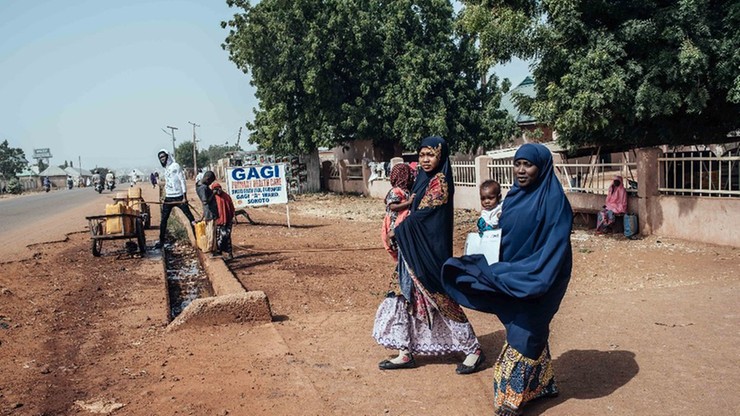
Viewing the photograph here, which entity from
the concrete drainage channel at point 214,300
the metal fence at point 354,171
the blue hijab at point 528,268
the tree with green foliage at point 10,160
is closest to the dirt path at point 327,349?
the concrete drainage channel at point 214,300

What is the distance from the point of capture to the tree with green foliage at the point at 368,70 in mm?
24547

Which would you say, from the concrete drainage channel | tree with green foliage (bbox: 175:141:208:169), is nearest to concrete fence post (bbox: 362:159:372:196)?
the concrete drainage channel

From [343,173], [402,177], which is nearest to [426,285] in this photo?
[402,177]

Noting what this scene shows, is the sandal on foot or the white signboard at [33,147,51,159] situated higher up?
the white signboard at [33,147,51,159]

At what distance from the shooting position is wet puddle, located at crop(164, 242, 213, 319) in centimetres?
832

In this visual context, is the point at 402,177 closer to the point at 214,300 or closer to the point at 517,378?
the point at 517,378

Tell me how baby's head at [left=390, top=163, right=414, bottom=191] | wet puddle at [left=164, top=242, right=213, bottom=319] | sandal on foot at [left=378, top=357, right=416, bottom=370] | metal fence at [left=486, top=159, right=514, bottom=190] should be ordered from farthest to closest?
metal fence at [left=486, top=159, right=514, bottom=190] → wet puddle at [left=164, top=242, right=213, bottom=319] → baby's head at [left=390, top=163, right=414, bottom=191] → sandal on foot at [left=378, top=357, right=416, bottom=370]

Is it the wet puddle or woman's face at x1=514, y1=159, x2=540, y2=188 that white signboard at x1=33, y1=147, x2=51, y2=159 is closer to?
the wet puddle

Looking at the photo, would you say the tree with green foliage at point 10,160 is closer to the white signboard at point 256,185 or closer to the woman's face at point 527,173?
the white signboard at point 256,185

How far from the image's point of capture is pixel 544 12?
1145cm

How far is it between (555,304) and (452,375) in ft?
3.81

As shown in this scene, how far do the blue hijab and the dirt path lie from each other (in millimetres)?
640

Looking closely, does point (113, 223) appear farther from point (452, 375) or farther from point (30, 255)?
point (452, 375)

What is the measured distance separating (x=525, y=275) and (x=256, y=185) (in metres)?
11.2
